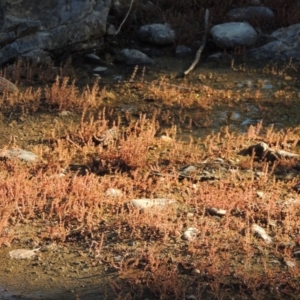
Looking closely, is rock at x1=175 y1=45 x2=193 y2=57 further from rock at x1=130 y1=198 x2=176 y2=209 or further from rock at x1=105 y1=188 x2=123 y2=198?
rock at x1=130 y1=198 x2=176 y2=209

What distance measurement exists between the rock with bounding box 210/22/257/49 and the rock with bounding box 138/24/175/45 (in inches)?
33.0

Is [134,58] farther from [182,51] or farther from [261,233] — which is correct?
[261,233]

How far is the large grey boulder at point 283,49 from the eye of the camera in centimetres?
1250

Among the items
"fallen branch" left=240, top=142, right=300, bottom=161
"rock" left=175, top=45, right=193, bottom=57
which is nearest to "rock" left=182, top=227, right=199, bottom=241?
"fallen branch" left=240, top=142, right=300, bottom=161

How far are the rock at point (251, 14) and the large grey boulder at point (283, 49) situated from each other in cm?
100

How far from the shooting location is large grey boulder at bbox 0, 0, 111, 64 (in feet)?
38.7

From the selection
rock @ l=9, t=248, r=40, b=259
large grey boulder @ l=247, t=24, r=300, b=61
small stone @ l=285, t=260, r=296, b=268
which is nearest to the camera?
small stone @ l=285, t=260, r=296, b=268

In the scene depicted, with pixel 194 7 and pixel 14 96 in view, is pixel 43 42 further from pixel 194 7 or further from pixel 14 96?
pixel 194 7

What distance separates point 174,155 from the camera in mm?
8039

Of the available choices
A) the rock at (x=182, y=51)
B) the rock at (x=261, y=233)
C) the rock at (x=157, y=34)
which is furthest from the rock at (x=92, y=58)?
the rock at (x=261, y=233)

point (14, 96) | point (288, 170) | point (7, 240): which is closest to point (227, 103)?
point (288, 170)

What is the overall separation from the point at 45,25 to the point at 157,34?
228cm

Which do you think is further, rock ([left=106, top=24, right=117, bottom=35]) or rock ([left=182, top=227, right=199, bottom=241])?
rock ([left=106, top=24, right=117, bottom=35])

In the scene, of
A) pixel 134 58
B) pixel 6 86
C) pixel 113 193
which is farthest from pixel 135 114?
pixel 113 193
